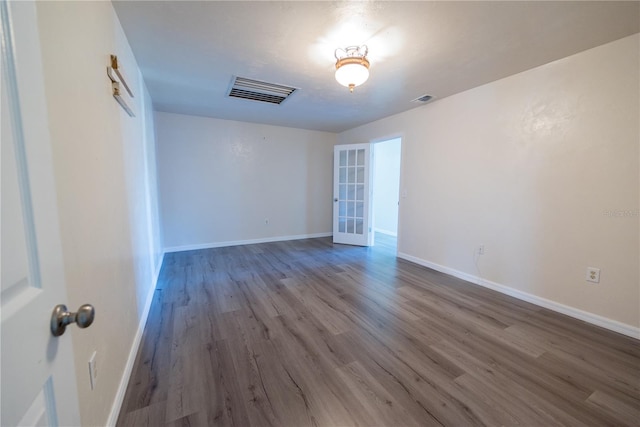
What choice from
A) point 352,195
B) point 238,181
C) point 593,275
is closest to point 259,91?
point 238,181

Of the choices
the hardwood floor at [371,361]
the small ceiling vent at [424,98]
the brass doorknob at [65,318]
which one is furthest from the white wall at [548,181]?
the brass doorknob at [65,318]

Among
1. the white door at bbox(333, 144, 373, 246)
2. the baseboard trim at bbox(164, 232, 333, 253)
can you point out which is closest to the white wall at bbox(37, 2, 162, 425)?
the baseboard trim at bbox(164, 232, 333, 253)

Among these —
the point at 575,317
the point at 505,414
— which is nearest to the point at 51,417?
the point at 505,414

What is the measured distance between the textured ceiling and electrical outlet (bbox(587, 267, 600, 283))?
76.3 inches

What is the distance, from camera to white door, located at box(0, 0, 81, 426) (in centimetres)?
42

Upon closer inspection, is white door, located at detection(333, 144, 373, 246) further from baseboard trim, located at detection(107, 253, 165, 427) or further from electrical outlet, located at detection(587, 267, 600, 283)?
baseboard trim, located at detection(107, 253, 165, 427)

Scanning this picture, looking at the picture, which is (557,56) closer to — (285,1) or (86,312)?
(285,1)

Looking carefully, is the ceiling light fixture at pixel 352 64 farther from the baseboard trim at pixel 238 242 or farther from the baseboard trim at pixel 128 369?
the baseboard trim at pixel 238 242

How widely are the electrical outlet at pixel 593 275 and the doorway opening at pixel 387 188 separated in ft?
12.2

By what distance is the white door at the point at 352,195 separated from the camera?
194 inches

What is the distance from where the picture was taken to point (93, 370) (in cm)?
A: 107

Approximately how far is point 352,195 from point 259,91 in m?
2.74

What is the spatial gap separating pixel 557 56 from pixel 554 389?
9.02 ft

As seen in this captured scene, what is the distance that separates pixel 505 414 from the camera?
1.37 metres
